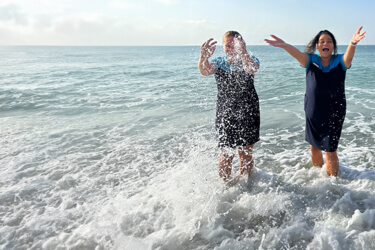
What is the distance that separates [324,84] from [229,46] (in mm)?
1302

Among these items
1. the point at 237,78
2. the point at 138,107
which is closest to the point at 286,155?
the point at 237,78

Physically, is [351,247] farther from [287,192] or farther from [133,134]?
[133,134]

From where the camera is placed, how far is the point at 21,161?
5535 mm

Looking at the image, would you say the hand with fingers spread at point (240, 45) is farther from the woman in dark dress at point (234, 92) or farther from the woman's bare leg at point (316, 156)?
the woman's bare leg at point (316, 156)

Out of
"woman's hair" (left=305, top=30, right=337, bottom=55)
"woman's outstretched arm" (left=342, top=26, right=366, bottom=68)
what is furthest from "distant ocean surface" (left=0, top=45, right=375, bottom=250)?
"woman's outstretched arm" (left=342, top=26, right=366, bottom=68)

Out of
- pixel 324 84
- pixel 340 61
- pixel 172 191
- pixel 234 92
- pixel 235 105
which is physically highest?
pixel 340 61

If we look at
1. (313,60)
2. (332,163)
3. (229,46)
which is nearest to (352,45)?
(313,60)

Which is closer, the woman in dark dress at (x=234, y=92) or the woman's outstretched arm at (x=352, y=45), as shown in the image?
the woman's outstretched arm at (x=352, y=45)

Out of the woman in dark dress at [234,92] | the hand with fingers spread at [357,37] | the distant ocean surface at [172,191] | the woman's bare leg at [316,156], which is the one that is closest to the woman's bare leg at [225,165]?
the woman in dark dress at [234,92]

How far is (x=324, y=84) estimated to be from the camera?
147 inches

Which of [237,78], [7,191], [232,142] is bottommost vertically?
[7,191]

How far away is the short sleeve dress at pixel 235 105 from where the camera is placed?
3623 millimetres

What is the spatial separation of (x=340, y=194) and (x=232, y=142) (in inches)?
62.6

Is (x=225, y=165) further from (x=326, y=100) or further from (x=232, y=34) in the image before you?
(x=232, y=34)
